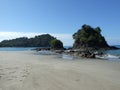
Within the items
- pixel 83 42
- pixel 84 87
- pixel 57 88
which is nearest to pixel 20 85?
pixel 57 88

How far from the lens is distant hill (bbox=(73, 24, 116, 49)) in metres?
124

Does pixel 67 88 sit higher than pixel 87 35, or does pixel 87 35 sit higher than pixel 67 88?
pixel 87 35

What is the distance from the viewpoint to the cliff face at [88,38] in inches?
4883

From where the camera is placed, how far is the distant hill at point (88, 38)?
407 ft

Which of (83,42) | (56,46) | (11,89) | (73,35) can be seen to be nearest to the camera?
(11,89)

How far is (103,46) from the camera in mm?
133750

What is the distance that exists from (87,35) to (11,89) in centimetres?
11874

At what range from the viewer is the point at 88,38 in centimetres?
12538

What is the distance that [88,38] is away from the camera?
411 feet

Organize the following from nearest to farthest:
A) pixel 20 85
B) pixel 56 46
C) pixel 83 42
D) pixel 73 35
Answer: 1. pixel 20 85
2. pixel 56 46
3. pixel 83 42
4. pixel 73 35

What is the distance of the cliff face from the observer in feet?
407

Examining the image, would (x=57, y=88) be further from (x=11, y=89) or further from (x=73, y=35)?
(x=73, y=35)

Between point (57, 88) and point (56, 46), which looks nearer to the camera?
point (57, 88)

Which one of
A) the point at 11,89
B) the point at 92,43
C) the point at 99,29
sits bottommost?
the point at 11,89
